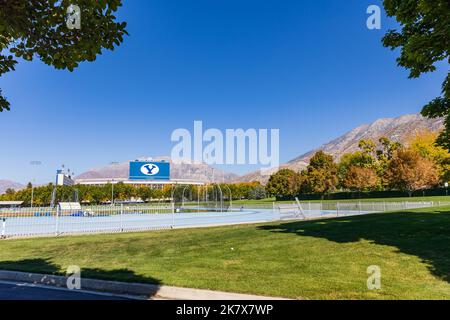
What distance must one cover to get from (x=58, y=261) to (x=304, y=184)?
235 feet

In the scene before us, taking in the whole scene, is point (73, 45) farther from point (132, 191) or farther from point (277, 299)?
point (132, 191)

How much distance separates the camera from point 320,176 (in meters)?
73.2

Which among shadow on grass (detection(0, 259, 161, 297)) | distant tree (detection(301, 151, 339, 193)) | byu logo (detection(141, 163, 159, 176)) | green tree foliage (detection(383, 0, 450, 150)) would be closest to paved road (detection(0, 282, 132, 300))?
shadow on grass (detection(0, 259, 161, 297))

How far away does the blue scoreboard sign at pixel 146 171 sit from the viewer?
169 feet

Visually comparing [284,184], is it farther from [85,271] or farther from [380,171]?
[85,271]

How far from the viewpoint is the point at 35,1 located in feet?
15.3

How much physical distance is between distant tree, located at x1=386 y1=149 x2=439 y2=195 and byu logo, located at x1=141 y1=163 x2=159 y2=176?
4104 centimetres

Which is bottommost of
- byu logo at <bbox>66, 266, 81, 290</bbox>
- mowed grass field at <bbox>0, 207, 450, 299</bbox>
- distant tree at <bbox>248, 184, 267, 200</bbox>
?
byu logo at <bbox>66, 266, 81, 290</bbox>

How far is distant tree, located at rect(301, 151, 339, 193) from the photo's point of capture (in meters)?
73.2

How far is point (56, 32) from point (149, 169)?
48091mm

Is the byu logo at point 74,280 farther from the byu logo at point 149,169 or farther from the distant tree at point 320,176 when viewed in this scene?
the distant tree at point 320,176

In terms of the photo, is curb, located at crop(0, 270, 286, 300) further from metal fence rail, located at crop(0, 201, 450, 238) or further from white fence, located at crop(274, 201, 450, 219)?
white fence, located at crop(274, 201, 450, 219)
